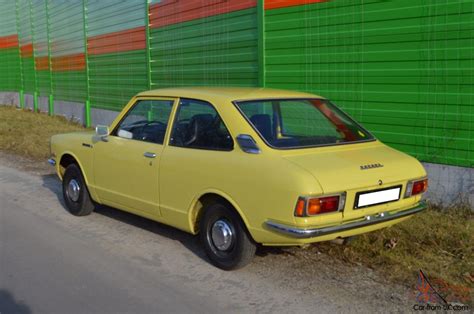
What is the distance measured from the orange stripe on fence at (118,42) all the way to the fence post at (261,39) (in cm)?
496

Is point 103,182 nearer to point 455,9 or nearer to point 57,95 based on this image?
point 455,9

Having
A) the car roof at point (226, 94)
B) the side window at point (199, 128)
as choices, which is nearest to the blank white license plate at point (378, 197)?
the side window at point (199, 128)

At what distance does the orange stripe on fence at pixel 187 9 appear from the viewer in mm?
9711

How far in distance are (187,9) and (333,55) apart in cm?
458

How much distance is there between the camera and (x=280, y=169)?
4207 millimetres

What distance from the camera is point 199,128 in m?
5.06

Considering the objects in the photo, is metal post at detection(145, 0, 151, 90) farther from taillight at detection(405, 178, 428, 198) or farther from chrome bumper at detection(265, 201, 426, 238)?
chrome bumper at detection(265, 201, 426, 238)

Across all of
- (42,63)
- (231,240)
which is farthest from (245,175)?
(42,63)

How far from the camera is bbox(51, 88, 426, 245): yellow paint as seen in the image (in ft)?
13.7

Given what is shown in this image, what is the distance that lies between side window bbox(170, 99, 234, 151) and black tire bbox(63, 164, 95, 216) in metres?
1.91

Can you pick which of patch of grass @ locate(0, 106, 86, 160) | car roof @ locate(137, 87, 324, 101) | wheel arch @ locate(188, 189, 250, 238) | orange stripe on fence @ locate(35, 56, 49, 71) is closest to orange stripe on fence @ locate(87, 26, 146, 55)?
patch of grass @ locate(0, 106, 86, 160)

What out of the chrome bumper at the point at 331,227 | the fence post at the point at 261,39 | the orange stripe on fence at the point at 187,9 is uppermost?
the orange stripe on fence at the point at 187,9

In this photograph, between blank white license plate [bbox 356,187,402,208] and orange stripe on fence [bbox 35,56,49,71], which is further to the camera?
orange stripe on fence [bbox 35,56,49,71]

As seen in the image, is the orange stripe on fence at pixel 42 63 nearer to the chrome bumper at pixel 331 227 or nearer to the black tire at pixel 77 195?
the black tire at pixel 77 195
